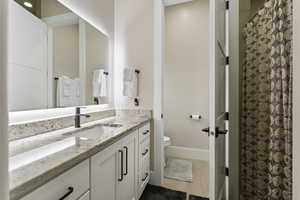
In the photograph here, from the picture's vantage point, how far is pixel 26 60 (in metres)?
1.18

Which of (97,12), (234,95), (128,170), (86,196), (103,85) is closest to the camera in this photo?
(86,196)

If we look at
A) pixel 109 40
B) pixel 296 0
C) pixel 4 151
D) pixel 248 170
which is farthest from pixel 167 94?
pixel 4 151

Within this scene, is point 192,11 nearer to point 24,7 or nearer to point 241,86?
point 241,86

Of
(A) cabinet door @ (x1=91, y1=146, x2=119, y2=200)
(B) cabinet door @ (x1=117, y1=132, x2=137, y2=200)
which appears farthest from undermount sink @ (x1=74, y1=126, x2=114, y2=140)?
(A) cabinet door @ (x1=91, y1=146, x2=119, y2=200)

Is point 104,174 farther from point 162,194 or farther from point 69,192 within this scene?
point 162,194

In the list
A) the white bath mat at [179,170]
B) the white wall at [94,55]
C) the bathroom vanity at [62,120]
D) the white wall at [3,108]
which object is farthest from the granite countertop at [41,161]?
the white bath mat at [179,170]

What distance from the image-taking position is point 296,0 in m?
0.86

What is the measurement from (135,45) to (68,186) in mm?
2023

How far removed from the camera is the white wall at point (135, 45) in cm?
226

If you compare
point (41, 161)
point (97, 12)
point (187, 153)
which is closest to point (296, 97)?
point (41, 161)

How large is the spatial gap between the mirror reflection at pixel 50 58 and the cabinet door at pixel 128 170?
0.73 meters

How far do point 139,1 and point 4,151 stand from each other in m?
2.45

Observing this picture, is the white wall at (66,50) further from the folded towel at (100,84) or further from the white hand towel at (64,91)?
the folded towel at (100,84)

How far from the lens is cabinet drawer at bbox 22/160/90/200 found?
0.58 metres
